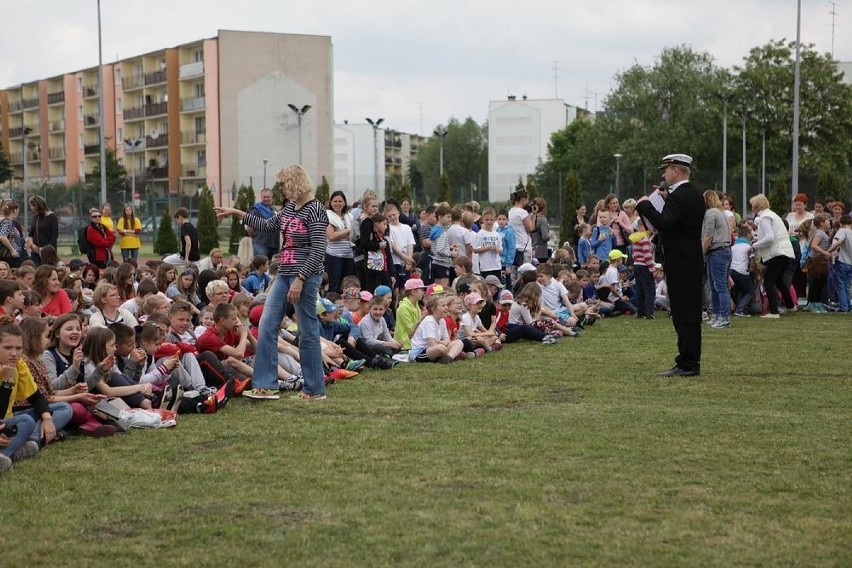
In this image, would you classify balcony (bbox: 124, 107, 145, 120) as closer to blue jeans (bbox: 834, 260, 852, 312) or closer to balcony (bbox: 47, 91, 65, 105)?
balcony (bbox: 47, 91, 65, 105)

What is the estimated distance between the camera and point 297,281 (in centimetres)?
948

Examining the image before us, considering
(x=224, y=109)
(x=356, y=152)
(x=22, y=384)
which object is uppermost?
(x=356, y=152)

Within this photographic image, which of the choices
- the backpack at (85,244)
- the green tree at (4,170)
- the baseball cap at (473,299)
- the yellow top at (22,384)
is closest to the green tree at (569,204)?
the backpack at (85,244)

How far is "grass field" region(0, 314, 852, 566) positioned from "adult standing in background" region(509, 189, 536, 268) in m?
8.71

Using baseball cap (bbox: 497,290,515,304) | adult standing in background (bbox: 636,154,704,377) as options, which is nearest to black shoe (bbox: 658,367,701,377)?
adult standing in background (bbox: 636,154,704,377)

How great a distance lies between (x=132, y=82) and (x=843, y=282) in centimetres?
6987

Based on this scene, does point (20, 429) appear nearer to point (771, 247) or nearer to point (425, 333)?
point (425, 333)

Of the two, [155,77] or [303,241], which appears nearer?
[303,241]

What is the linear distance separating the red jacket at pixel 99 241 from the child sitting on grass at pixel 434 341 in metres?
8.70

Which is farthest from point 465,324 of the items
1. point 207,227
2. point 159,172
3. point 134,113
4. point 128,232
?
point 134,113

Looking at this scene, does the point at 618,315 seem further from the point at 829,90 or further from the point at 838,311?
the point at 829,90

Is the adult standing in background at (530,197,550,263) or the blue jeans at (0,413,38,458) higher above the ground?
the adult standing in background at (530,197,550,263)

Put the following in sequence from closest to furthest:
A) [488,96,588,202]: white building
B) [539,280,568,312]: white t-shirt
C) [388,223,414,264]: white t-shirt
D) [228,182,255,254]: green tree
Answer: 1. [539,280,568,312]: white t-shirt
2. [388,223,414,264]: white t-shirt
3. [228,182,255,254]: green tree
4. [488,96,588,202]: white building

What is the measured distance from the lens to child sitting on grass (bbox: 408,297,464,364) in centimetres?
1248
